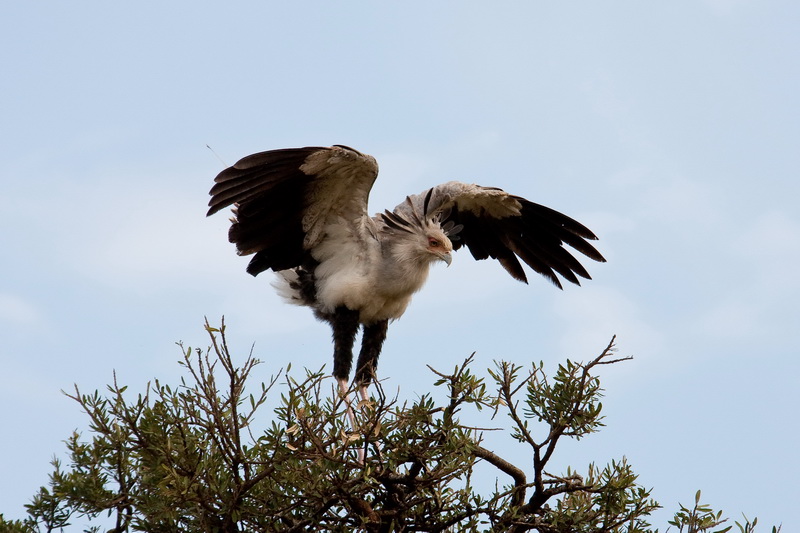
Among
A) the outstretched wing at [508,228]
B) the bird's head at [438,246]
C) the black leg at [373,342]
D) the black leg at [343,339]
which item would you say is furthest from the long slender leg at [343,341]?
the outstretched wing at [508,228]

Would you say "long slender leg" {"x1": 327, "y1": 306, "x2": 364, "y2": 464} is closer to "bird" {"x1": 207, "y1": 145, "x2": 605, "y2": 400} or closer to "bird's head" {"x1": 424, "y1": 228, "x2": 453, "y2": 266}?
"bird" {"x1": 207, "y1": 145, "x2": 605, "y2": 400}

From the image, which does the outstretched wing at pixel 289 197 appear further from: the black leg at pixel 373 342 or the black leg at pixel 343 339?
the black leg at pixel 373 342

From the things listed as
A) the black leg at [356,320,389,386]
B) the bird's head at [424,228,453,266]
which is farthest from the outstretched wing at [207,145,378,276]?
the black leg at [356,320,389,386]

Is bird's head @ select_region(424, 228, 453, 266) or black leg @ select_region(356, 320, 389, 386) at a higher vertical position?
bird's head @ select_region(424, 228, 453, 266)

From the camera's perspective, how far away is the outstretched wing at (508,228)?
6043 mm

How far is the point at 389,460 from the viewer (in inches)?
144

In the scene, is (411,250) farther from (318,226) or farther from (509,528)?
(509,528)

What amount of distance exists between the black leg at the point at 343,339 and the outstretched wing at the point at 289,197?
50cm

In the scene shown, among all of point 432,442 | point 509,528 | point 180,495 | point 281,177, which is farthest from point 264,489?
point 281,177

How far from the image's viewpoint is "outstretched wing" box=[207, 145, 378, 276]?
5.01 metres

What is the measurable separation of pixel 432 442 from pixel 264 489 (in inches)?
29.7

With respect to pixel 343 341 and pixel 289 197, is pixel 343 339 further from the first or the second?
pixel 289 197

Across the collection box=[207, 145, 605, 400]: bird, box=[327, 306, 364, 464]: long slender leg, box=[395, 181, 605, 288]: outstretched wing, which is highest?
box=[395, 181, 605, 288]: outstretched wing

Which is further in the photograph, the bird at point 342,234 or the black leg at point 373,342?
the black leg at point 373,342
